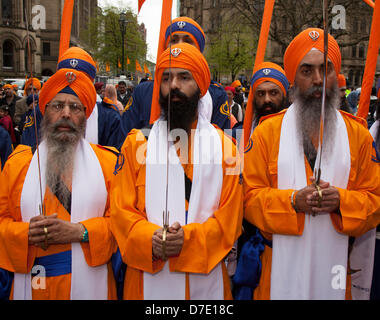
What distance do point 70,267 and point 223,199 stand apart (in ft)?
3.63

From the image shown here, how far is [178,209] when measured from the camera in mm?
2611

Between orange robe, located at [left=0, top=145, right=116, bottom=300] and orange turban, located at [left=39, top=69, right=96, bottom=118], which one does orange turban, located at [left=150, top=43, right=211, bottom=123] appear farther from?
orange robe, located at [left=0, top=145, right=116, bottom=300]

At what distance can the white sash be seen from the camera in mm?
3043

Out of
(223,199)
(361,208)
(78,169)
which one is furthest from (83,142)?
(361,208)

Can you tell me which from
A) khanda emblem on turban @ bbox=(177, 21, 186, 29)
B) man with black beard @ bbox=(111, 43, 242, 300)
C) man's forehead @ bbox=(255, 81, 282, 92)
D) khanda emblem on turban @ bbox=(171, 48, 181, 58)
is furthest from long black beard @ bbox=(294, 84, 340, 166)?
khanda emblem on turban @ bbox=(177, 21, 186, 29)

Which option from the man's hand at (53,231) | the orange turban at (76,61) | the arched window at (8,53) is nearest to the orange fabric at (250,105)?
the man's hand at (53,231)

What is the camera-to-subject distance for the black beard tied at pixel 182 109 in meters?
2.82

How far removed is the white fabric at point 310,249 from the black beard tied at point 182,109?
0.68m

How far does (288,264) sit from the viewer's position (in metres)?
2.70

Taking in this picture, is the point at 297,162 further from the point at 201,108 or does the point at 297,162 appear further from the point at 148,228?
the point at 148,228

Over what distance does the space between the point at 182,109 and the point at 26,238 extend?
1320mm

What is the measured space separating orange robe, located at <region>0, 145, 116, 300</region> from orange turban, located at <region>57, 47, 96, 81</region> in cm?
162

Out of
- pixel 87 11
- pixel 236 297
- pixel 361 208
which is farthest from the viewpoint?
pixel 87 11
